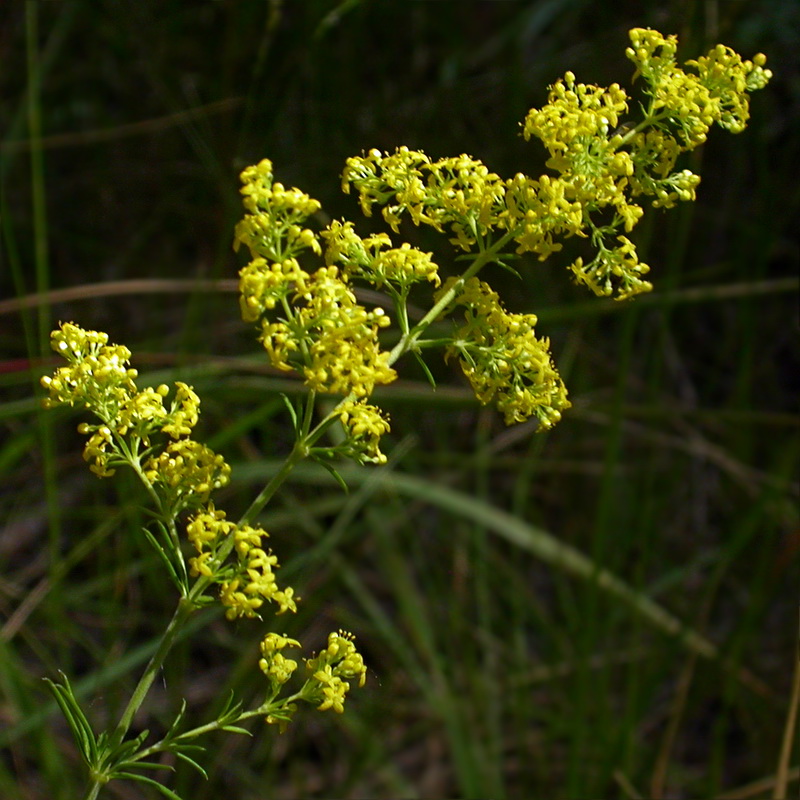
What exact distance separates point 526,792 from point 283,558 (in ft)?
3.55

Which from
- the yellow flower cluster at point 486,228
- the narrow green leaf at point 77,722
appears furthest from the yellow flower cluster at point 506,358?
the narrow green leaf at point 77,722

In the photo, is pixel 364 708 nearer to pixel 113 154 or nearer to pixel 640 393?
pixel 640 393

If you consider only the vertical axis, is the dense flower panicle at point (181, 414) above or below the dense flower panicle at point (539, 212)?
below

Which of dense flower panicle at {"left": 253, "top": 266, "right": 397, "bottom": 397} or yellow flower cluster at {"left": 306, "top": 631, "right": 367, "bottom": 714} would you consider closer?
dense flower panicle at {"left": 253, "top": 266, "right": 397, "bottom": 397}

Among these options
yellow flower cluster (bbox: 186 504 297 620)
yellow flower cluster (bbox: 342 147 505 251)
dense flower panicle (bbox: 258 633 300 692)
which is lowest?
dense flower panicle (bbox: 258 633 300 692)

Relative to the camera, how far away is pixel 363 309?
3.59 ft

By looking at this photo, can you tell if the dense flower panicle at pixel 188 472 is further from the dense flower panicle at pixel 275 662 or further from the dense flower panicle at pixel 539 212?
the dense flower panicle at pixel 539 212

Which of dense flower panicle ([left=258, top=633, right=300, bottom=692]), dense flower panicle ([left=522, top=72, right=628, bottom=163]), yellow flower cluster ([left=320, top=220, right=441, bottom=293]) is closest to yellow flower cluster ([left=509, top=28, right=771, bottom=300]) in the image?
dense flower panicle ([left=522, top=72, right=628, bottom=163])

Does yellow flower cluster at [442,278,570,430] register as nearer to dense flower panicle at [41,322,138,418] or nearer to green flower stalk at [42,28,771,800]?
green flower stalk at [42,28,771,800]

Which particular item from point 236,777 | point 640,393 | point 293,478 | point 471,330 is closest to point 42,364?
point 293,478

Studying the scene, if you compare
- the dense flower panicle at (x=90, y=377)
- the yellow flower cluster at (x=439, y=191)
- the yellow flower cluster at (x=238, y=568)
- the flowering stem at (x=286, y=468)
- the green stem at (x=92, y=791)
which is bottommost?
the green stem at (x=92, y=791)

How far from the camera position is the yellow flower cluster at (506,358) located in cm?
120

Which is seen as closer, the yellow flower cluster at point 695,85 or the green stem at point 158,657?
the green stem at point 158,657

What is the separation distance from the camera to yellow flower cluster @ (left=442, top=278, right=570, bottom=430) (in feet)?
3.93
